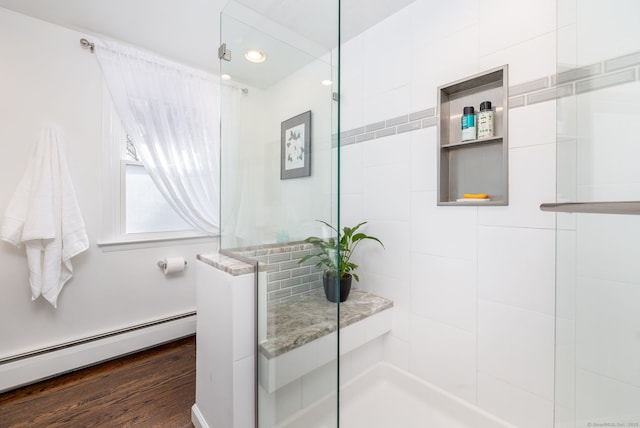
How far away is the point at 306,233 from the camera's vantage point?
105 centimetres

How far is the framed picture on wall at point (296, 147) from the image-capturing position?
104cm

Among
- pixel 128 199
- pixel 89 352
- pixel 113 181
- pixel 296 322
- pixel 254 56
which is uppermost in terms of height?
pixel 254 56

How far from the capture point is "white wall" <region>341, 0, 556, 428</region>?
42.9 inches

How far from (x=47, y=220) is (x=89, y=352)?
3.01 feet

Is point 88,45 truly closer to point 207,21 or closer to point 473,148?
point 207,21

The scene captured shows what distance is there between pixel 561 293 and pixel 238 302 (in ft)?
3.49

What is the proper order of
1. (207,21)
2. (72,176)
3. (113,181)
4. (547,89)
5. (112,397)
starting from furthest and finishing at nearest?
(113,181) < (72,176) < (207,21) < (112,397) < (547,89)

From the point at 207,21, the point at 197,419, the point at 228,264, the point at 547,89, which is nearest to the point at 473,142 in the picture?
the point at 547,89

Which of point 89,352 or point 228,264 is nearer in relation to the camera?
point 228,264

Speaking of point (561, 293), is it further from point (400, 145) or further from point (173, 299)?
point (173, 299)

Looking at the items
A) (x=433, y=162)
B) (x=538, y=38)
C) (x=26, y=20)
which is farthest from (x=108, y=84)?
(x=538, y=38)

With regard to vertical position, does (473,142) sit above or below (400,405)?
above

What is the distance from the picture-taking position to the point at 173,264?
217cm

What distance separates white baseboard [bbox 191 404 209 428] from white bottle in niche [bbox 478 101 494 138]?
183 centimetres
